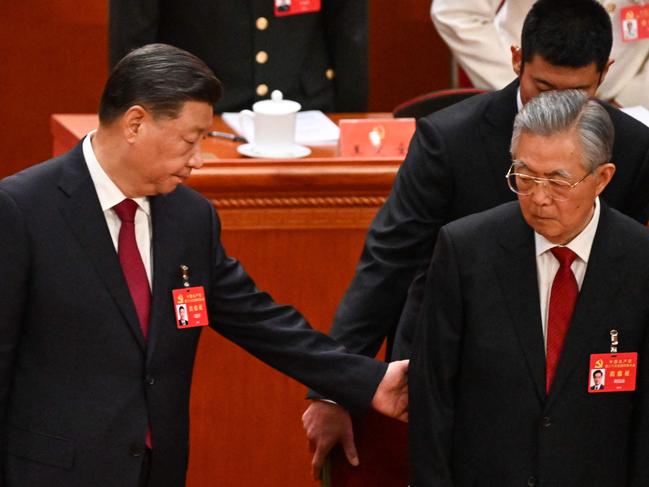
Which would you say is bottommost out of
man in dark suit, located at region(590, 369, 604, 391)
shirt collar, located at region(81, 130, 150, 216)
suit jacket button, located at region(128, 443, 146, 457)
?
suit jacket button, located at region(128, 443, 146, 457)

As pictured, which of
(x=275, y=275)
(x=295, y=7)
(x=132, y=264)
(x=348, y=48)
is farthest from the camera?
(x=348, y=48)

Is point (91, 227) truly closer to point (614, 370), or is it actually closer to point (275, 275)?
point (614, 370)

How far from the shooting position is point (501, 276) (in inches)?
105

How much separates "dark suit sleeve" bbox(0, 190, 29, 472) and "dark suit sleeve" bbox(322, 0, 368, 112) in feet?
7.70

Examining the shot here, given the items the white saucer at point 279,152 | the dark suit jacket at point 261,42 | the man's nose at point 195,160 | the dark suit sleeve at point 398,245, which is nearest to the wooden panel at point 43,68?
the dark suit jacket at point 261,42

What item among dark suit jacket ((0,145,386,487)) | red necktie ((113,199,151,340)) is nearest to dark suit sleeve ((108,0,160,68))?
dark suit jacket ((0,145,386,487))

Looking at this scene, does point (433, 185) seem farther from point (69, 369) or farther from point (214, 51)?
point (214, 51)

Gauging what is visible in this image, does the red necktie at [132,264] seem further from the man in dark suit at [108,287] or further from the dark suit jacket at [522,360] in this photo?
the dark suit jacket at [522,360]

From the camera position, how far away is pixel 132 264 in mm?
2781

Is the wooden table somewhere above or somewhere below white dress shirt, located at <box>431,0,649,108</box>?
below

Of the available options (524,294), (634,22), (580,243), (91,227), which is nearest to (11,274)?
(91,227)

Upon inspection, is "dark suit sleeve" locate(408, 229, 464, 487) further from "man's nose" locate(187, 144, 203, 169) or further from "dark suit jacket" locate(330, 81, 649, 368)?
"man's nose" locate(187, 144, 203, 169)

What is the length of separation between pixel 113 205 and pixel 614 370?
1048mm

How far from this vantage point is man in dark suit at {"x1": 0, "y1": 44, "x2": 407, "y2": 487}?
8.73ft
